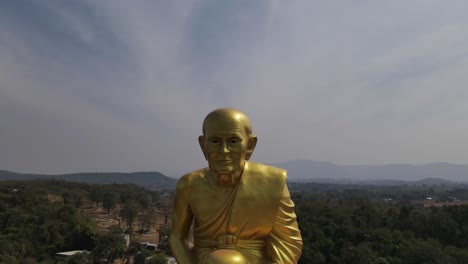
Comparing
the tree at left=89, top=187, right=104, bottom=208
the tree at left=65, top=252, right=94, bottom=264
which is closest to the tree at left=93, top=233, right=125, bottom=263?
the tree at left=65, top=252, right=94, bottom=264

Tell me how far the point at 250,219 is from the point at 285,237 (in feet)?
1.85

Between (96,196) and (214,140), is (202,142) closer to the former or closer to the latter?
(214,140)

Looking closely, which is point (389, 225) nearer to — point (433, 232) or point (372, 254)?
point (433, 232)

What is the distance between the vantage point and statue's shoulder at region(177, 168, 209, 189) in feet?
18.0

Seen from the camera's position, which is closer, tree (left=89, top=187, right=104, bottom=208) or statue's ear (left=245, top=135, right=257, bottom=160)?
statue's ear (left=245, top=135, right=257, bottom=160)

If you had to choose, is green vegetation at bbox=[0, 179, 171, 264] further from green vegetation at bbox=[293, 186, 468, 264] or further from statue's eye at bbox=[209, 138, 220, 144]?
statue's eye at bbox=[209, 138, 220, 144]

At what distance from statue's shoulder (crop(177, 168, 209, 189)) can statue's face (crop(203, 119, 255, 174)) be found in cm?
50

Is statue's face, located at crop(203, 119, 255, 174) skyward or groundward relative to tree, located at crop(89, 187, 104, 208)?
skyward

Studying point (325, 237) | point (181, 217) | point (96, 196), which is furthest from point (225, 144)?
point (96, 196)

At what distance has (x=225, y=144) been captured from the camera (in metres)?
5.03

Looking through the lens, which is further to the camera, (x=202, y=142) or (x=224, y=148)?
(x=202, y=142)

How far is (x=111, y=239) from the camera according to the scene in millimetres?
28016

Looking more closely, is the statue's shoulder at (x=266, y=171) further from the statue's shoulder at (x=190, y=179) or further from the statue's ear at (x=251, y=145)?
the statue's shoulder at (x=190, y=179)

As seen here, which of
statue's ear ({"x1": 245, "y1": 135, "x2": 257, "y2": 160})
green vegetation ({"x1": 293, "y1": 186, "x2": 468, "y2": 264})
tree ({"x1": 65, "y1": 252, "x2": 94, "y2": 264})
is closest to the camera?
statue's ear ({"x1": 245, "y1": 135, "x2": 257, "y2": 160})
